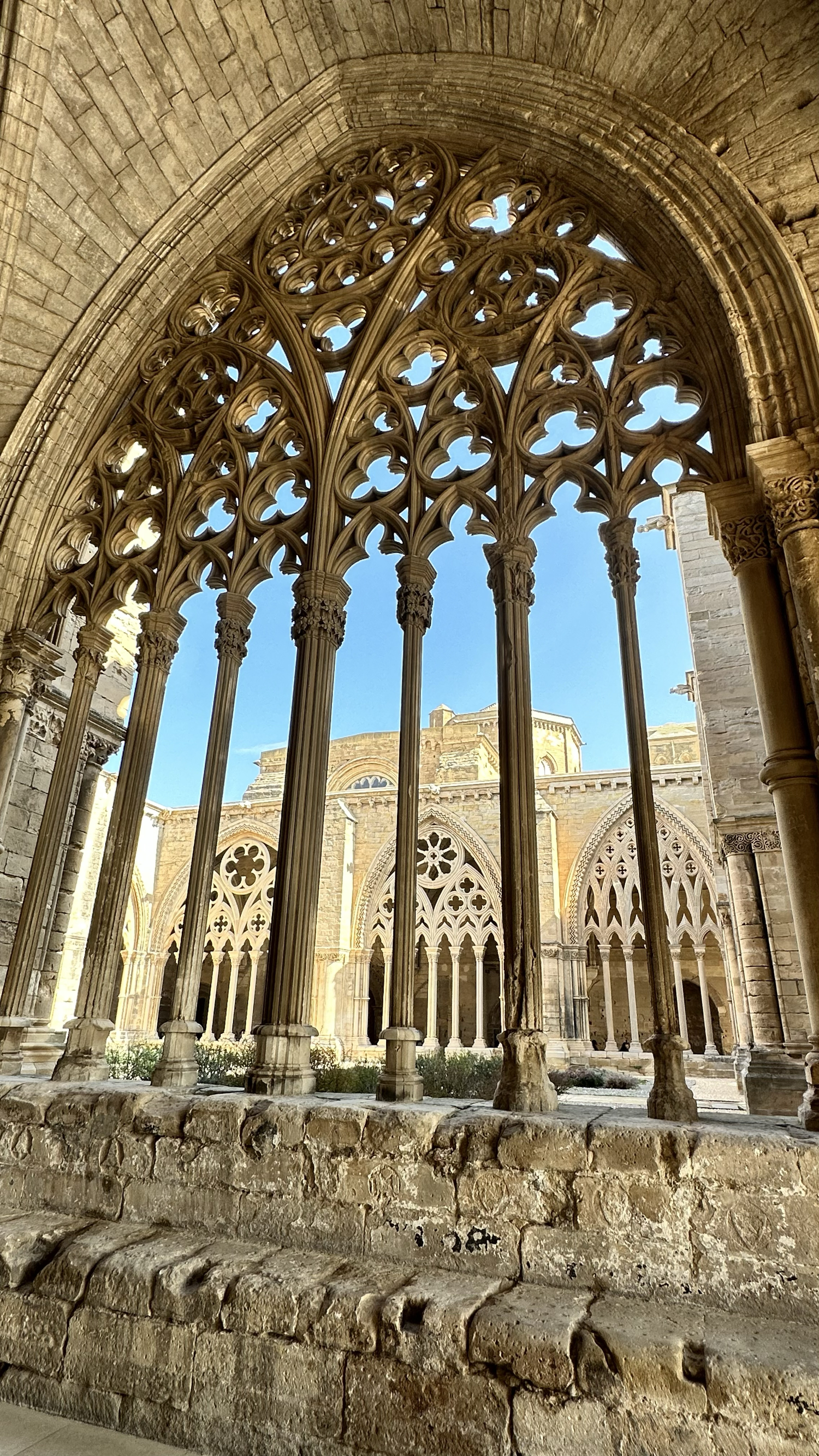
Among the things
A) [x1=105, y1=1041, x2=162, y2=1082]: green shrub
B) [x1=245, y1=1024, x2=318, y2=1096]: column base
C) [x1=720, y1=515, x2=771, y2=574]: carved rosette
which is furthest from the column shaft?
[x1=720, y1=515, x2=771, y2=574]: carved rosette

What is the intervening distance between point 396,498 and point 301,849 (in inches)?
90.2

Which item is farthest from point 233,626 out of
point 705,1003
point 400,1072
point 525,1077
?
point 705,1003

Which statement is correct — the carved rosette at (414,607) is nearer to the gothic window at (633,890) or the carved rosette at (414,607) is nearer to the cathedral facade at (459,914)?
the cathedral facade at (459,914)

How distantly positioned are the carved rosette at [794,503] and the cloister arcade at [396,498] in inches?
0.5

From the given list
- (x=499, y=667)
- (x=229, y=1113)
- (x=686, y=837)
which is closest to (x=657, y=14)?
(x=499, y=667)

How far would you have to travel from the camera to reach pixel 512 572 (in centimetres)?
402

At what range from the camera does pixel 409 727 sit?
3.91 m

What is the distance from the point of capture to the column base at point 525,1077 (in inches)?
116

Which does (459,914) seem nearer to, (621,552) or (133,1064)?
(133,1064)

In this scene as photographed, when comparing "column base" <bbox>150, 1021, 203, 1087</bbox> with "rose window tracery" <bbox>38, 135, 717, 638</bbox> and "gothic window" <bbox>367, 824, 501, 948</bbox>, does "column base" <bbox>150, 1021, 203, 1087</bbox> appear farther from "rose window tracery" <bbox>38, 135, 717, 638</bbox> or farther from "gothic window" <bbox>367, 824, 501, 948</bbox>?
"gothic window" <bbox>367, 824, 501, 948</bbox>

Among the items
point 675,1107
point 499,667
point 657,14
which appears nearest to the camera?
point 675,1107

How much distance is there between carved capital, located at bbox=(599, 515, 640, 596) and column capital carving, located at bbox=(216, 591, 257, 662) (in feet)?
7.48

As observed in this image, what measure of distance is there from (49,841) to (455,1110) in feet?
9.83

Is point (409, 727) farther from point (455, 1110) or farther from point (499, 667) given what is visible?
point (455, 1110)
